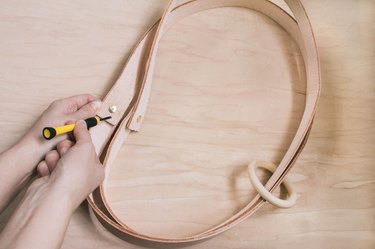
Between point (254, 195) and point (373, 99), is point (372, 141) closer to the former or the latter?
point (373, 99)

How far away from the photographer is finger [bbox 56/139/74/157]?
738mm

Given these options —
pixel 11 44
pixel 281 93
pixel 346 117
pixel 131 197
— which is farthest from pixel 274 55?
pixel 11 44

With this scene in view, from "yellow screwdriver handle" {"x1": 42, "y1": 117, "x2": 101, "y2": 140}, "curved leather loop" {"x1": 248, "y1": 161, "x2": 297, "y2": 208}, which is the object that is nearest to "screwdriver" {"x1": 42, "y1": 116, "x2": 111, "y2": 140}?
"yellow screwdriver handle" {"x1": 42, "y1": 117, "x2": 101, "y2": 140}

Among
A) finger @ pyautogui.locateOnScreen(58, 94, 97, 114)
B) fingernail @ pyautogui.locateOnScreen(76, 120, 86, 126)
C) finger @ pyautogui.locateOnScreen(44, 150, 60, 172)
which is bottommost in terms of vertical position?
finger @ pyautogui.locateOnScreen(44, 150, 60, 172)

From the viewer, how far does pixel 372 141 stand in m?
0.83

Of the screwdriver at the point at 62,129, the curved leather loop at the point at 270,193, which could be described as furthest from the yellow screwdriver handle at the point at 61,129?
the curved leather loop at the point at 270,193

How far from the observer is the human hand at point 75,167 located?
2.25 feet

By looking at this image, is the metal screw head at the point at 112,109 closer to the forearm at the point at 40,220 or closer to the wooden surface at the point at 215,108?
the wooden surface at the point at 215,108

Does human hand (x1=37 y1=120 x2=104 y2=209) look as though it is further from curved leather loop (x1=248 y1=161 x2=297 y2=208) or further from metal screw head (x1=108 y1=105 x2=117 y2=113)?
curved leather loop (x1=248 y1=161 x2=297 y2=208)

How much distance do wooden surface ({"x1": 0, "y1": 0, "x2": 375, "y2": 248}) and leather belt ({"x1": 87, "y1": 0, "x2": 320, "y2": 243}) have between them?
0.8 inches

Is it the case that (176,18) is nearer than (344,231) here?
No

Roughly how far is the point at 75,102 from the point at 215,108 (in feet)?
0.86

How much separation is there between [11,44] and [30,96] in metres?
0.12

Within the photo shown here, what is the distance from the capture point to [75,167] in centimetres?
69
